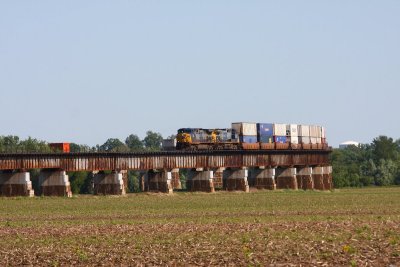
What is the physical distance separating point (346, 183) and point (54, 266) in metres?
A: 141

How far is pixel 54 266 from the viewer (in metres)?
35.0

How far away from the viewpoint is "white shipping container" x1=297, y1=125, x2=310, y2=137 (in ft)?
452

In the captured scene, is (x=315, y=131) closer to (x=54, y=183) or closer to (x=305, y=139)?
(x=305, y=139)

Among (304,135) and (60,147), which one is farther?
(304,135)

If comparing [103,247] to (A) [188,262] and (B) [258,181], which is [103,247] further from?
(B) [258,181]

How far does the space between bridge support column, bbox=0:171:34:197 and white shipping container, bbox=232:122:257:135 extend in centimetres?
3099

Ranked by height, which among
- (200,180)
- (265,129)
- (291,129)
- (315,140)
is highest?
(291,129)

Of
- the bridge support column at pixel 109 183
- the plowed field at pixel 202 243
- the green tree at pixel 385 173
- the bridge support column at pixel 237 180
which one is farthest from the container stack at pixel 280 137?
the plowed field at pixel 202 243

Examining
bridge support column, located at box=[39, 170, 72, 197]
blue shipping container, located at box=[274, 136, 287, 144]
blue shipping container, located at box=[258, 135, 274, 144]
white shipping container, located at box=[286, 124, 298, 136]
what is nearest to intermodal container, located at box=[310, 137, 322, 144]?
white shipping container, located at box=[286, 124, 298, 136]

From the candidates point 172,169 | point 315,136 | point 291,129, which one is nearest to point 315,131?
point 315,136

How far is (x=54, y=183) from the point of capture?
105688 millimetres

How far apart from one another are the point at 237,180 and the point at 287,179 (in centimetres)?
1324

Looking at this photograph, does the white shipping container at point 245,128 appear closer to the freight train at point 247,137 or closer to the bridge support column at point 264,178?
the freight train at point 247,137

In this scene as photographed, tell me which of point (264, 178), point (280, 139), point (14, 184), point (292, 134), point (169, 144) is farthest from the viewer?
point (292, 134)
